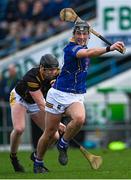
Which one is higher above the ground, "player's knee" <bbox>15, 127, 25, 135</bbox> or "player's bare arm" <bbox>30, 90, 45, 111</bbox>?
"player's bare arm" <bbox>30, 90, 45, 111</bbox>

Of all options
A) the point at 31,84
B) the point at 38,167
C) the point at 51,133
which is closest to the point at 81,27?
the point at 31,84

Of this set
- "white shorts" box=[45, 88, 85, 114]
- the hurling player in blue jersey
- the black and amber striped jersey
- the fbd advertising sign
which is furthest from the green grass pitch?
the fbd advertising sign

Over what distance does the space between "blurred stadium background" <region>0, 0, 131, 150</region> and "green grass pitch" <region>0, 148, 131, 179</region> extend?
403 centimetres

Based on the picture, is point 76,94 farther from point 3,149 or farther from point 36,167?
point 3,149

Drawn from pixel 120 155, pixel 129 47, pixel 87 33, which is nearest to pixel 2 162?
pixel 120 155

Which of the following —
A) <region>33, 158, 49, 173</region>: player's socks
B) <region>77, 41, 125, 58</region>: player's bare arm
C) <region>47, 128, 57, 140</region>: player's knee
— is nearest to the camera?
<region>77, 41, 125, 58</region>: player's bare arm

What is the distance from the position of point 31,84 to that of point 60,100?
854 mm

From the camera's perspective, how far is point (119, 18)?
25.9 metres

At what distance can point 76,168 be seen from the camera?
1495 cm

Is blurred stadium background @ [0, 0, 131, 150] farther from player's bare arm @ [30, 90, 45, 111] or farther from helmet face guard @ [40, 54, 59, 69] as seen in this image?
helmet face guard @ [40, 54, 59, 69]

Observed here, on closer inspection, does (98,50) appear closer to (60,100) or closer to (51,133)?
(60,100)

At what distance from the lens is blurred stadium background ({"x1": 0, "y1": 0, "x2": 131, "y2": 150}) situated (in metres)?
23.8

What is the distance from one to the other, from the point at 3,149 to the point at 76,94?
1040 cm

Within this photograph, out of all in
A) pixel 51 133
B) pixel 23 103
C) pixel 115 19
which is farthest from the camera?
pixel 115 19
